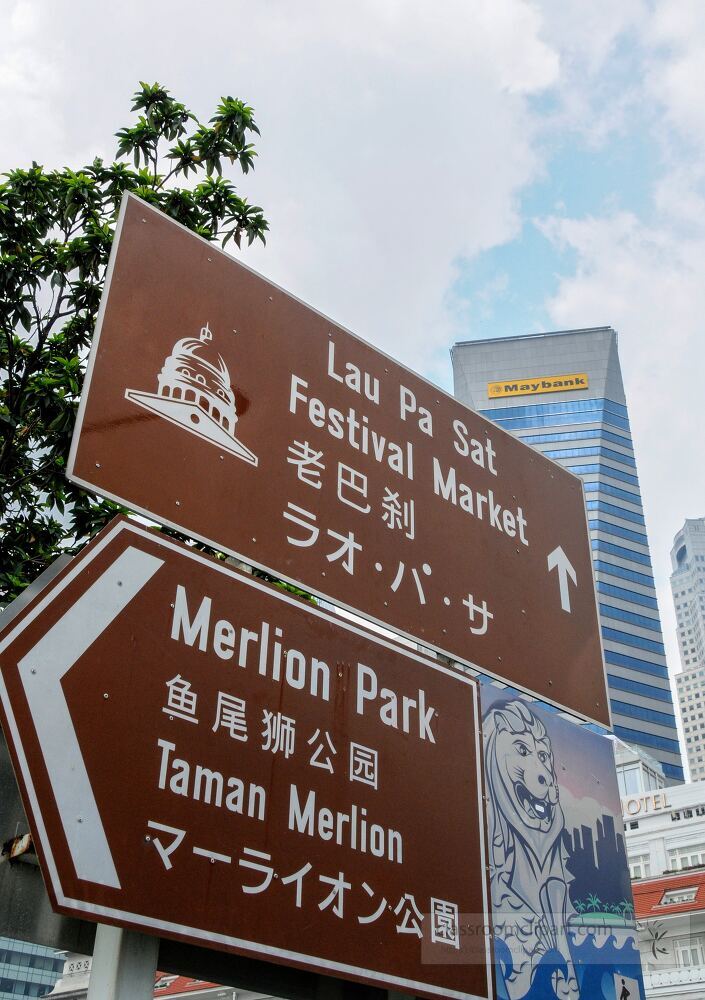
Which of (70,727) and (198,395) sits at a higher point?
(198,395)

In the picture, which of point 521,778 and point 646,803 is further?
point 646,803

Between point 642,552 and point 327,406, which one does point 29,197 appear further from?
point 642,552

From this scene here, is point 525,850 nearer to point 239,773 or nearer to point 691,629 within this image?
point 239,773

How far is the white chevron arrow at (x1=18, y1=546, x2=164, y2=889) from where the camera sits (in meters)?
2.24

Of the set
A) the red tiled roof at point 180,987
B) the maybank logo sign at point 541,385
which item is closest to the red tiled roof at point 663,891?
the red tiled roof at point 180,987

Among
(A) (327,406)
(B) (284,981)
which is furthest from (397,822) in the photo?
(A) (327,406)

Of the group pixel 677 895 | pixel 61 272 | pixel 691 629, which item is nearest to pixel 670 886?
pixel 677 895

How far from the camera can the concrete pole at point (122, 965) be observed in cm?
233

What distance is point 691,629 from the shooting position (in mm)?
170625

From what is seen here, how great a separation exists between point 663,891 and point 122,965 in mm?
37443

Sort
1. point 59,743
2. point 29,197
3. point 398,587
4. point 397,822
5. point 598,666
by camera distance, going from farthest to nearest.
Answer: point 29,197 < point 598,666 < point 398,587 < point 397,822 < point 59,743

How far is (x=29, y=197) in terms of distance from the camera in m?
7.48

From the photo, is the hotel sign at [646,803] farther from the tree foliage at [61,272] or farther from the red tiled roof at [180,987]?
the tree foliage at [61,272]

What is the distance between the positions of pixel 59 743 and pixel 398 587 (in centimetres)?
148
